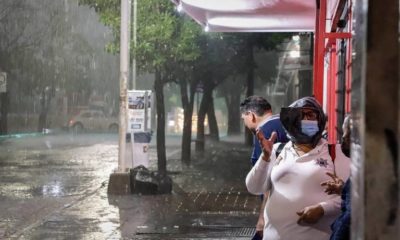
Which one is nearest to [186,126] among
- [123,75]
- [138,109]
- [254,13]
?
[138,109]

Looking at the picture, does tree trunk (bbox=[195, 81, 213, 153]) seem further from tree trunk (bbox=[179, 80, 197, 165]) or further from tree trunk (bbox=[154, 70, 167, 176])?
tree trunk (bbox=[154, 70, 167, 176])

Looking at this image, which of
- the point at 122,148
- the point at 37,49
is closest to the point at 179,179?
the point at 122,148

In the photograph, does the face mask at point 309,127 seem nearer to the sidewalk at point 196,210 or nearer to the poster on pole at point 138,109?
the sidewalk at point 196,210

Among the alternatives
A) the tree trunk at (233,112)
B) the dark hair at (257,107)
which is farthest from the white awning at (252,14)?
the tree trunk at (233,112)

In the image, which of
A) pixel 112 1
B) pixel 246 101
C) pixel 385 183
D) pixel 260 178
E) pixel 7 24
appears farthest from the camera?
pixel 7 24

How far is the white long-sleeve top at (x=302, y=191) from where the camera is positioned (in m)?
3.22

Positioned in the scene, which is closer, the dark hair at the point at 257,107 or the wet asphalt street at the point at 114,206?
the dark hair at the point at 257,107

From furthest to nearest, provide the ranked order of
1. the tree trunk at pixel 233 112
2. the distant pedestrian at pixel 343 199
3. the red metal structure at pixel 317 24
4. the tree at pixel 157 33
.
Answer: the tree trunk at pixel 233 112 < the tree at pixel 157 33 < the red metal structure at pixel 317 24 < the distant pedestrian at pixel 343 199

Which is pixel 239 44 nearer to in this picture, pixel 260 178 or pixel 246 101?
pixel 246 101

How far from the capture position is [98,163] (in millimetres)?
19078

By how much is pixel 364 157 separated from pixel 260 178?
2.03 meters

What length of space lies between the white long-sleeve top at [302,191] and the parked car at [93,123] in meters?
43.0

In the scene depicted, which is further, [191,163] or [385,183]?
[191,163]

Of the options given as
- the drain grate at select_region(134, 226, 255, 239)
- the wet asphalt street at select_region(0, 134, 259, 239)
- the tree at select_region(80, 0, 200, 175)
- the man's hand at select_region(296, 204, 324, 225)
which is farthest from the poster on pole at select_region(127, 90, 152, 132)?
the man's hand at select_region(296, 204, 324, 225)
